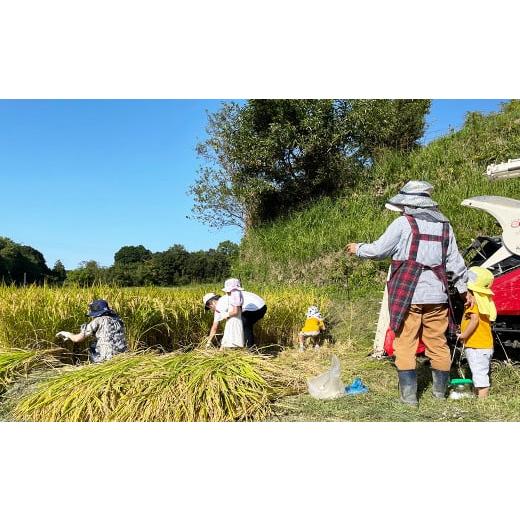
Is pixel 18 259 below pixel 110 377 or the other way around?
the other way around

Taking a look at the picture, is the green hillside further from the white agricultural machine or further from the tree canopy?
the white agricultural machine

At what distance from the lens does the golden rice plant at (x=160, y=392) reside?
11.9 feet

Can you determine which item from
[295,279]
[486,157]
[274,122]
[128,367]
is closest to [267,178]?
[274,122]

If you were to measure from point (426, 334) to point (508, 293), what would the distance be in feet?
3.40

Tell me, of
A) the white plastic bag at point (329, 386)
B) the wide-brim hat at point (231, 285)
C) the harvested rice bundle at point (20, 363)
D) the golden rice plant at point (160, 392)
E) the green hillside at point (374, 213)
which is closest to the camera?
the golden rice plant at point (160, 392)

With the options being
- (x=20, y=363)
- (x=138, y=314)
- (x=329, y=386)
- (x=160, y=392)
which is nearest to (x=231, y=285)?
(x=138, y=314)

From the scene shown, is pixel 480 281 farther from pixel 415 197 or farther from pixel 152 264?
pixel 152 264

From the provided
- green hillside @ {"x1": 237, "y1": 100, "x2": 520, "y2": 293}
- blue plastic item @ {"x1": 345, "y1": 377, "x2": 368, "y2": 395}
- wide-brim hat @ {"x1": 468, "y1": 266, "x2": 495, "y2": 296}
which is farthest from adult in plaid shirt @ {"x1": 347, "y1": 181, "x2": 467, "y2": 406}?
green hillside @ {"x1": 237, "y1": 100, "x2": 520, "y2": 293}

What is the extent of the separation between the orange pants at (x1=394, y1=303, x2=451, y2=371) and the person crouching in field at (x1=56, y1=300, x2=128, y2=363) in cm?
270

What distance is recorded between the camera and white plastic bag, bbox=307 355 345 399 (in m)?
4.06

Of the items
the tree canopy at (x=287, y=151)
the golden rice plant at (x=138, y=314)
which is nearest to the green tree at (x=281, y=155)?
the tree canopy at (x=287, y=151)

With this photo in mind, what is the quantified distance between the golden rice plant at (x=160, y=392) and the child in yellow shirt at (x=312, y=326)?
2.96 metres

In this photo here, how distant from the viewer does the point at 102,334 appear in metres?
5.02

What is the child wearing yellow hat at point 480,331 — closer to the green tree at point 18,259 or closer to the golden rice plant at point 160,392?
the golden rice plant at point 160,392
